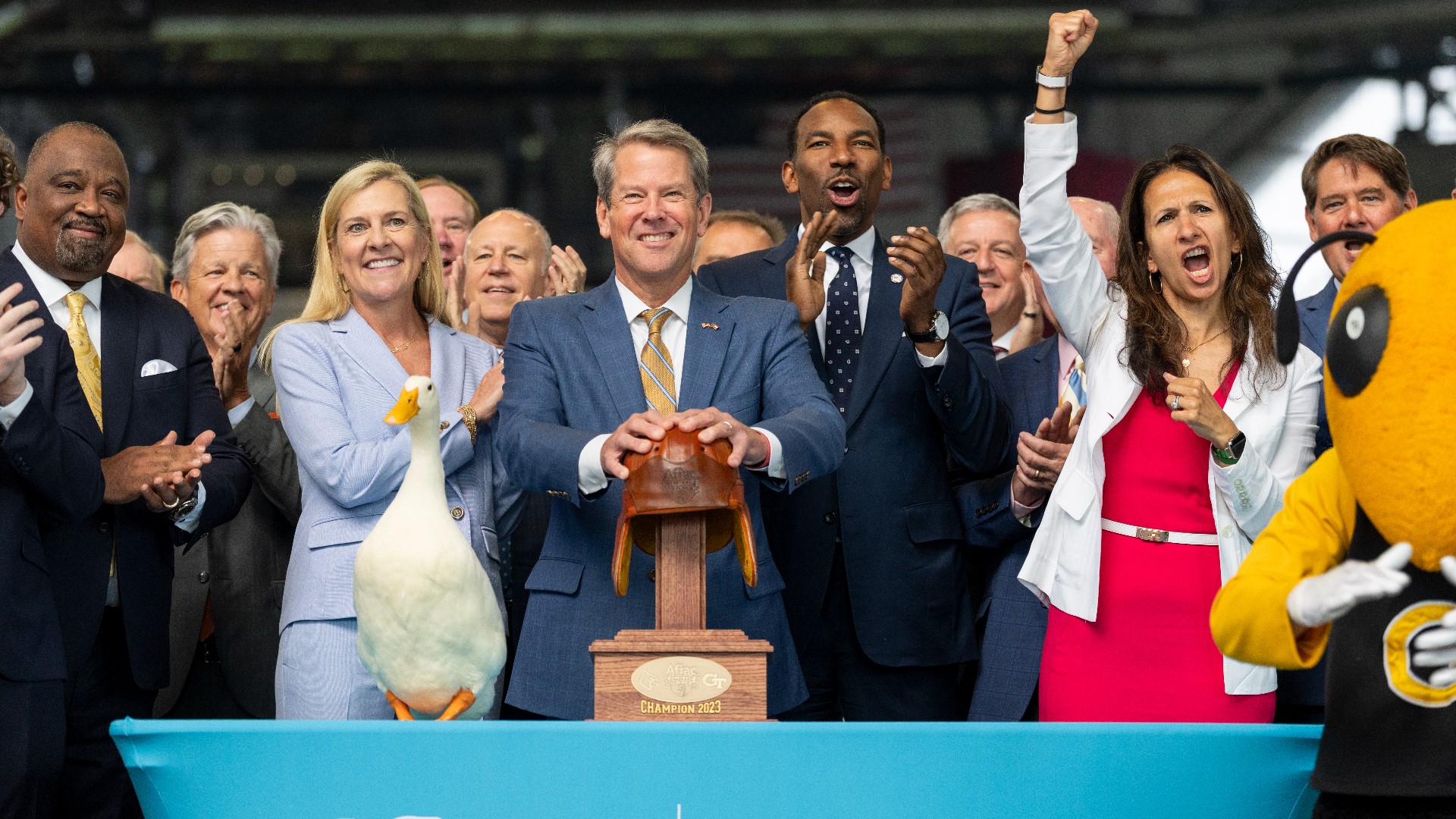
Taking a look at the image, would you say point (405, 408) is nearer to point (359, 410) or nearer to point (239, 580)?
point (359, 410)

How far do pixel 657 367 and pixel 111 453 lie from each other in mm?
1076

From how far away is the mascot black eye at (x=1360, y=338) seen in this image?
6.05 feet

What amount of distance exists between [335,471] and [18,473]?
0.54 metres

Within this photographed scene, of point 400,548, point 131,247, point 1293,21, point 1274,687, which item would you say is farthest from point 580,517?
point 1293,21

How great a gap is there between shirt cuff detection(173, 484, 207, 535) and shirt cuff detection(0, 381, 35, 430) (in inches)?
15.7

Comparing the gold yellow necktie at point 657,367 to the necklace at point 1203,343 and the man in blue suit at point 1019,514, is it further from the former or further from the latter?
the necklace at point 1203,343

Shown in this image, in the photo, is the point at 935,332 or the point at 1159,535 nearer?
the point at 1159,535

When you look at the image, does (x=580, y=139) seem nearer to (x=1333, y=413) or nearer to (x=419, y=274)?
(x=419, y=274)

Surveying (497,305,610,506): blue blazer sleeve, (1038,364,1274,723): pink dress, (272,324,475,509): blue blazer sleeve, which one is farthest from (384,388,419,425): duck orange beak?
(1038,364,1274,723): pink dress

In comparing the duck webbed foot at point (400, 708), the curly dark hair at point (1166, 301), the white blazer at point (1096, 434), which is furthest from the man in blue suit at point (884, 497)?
the duck webbed foot at point (400, 708)

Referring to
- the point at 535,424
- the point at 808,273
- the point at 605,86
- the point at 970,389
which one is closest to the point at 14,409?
the point at 535,424

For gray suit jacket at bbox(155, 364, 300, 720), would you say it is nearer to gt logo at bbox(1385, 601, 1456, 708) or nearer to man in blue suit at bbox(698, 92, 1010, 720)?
man in blue suit at bbox(698, 92, 1010, 720)

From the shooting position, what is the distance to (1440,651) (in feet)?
6.05

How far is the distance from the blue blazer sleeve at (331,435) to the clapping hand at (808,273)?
71 cm
